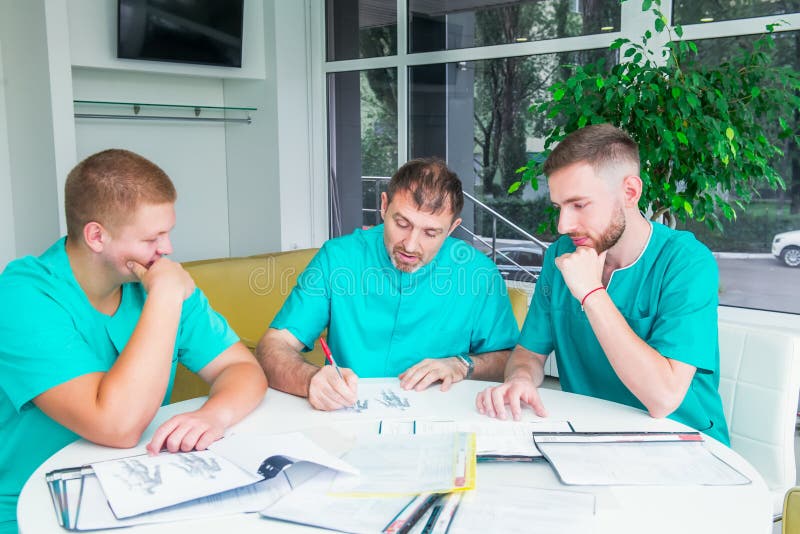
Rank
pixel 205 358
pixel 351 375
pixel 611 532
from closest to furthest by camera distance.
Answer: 1. pixel 611 532
2. pixel 351 375
3. pixel 205 358

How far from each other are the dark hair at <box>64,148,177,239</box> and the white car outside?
8.73 ft

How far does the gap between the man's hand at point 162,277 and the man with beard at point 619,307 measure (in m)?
0.60

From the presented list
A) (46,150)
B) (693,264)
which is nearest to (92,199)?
(693,264)

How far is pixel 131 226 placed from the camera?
1.36 meters

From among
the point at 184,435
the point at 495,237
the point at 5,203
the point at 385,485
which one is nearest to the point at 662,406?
the point at 385,485

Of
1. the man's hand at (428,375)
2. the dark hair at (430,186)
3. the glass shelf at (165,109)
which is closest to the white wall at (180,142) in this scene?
the glass shelf at (165,109)

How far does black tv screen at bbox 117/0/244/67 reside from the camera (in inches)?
150

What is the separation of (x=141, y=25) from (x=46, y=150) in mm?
833

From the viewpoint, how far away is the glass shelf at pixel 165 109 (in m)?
3.88

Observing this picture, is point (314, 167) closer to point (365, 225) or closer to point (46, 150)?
point (365, 225)

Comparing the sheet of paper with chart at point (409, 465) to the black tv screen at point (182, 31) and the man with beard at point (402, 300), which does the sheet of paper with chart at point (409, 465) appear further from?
the black tv screen at point (182, 31)

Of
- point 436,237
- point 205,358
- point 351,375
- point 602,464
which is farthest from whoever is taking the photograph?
point 436,237

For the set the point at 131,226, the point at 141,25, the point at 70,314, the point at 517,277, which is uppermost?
the point at 141,25

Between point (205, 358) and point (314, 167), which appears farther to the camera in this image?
point (314, 167)
